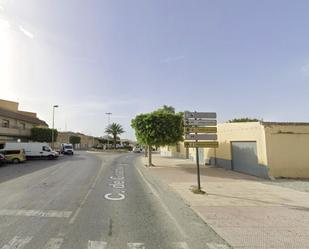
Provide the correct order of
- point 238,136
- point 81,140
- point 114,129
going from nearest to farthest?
point 238,136, point 114,129, point 81,140

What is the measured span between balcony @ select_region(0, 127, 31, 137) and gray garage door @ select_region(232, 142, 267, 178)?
34423 millimetres

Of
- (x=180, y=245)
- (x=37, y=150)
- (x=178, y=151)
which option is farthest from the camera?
(x=178, y=151)

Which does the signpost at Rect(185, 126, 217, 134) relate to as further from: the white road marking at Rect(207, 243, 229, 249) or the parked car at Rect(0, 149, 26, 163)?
the parked car at Rect(0, 149, 26, 163)

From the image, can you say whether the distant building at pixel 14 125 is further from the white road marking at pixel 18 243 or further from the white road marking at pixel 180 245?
the white road marking at pixel 180 245

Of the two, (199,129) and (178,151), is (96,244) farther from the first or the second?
(178,151)

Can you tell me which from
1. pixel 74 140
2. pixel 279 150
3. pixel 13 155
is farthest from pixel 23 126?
pixel 279 150

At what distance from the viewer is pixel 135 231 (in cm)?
703

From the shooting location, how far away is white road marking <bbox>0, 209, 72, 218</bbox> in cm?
847

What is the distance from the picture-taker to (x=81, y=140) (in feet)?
341

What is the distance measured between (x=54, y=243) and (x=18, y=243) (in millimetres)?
778

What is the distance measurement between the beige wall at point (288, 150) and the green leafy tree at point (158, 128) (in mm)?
9129

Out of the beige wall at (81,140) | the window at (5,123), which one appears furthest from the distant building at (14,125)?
the beige wall at (81,140)

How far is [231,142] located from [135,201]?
15.1m

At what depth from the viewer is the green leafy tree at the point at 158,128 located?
25.3 m
